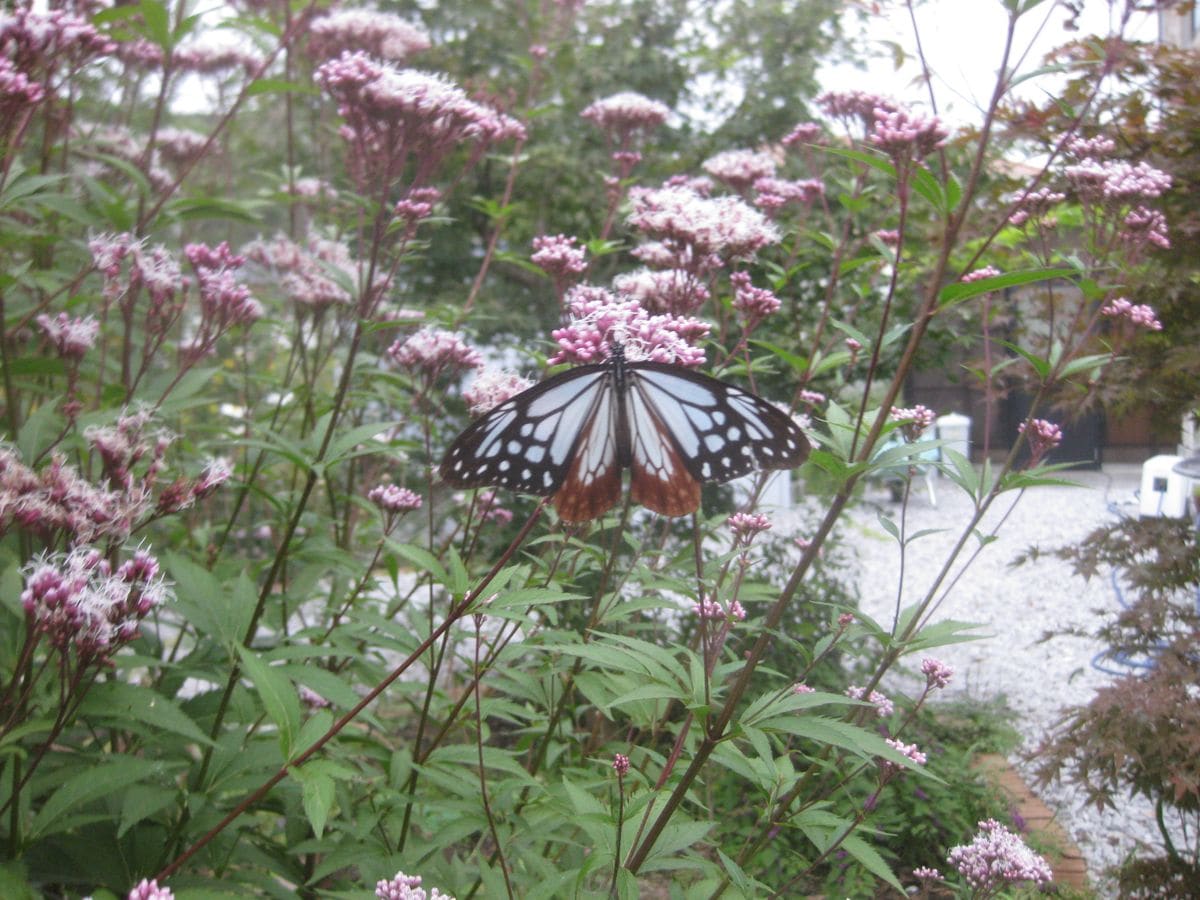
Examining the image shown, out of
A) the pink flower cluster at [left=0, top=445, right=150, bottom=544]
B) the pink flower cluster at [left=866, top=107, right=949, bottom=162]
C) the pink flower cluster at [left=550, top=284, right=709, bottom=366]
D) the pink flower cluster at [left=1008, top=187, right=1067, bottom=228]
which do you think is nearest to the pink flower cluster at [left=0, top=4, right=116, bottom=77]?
the pink flower cluster at [left=0, top=445, right=150, bottom=544]

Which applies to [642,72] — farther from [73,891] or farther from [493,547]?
[73,891]

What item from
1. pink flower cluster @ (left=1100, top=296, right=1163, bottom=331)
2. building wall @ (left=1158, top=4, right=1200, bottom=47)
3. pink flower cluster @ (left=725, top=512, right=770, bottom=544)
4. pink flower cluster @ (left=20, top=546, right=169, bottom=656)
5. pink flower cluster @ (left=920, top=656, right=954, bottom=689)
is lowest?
pink flower cluster @ (left=920, top=656, right=954, bottom=689)

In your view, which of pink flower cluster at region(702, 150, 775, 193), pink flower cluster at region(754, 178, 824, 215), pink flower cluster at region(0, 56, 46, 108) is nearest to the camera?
pink flower cluster at region(0, 56, 46, 108)

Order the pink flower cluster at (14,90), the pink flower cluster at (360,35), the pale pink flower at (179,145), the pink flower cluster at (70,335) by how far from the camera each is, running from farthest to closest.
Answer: the pale pink flower at (179,145)
the pink flower cluster at (360,35)
the pink flower cluster at (70,335)
the pink flower cluster at (14,90)

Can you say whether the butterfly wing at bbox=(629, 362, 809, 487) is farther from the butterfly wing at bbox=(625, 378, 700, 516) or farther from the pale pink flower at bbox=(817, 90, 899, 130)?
the pale pink flower at bbox=(817, 90, 899, 130)

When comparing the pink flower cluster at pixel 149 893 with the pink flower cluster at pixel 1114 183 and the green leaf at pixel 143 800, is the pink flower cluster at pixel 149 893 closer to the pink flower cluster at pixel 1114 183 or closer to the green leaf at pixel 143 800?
the green leaf at pixel 143 800

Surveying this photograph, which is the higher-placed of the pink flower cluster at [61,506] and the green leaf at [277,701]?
the pink flower cluster at [61,506]

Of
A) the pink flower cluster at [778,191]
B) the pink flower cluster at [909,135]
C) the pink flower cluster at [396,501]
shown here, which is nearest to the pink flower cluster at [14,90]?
the pink flower cluster at [396,501]
